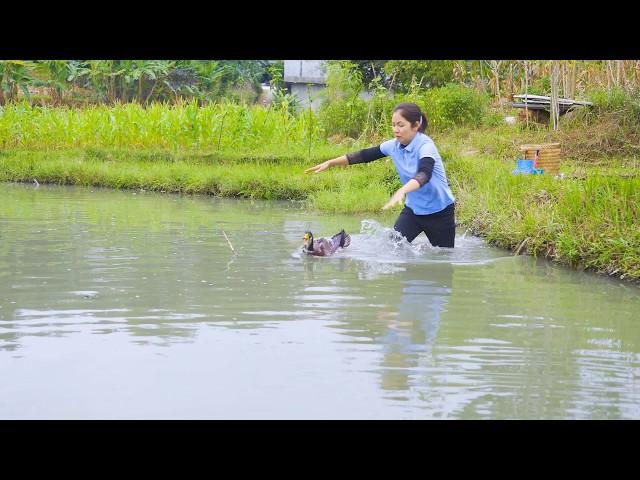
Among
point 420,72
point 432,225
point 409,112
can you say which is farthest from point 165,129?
point 409,112

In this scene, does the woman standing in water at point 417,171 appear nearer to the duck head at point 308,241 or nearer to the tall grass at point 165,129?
the duck head at point 308,241

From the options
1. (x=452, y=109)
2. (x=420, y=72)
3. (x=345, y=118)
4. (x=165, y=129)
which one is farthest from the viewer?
(x=420, y=72)

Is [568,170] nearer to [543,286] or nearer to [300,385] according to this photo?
[543,286]

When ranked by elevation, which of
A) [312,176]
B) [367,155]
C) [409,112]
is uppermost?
[409,112]

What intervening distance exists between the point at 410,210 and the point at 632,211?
184 centimetres

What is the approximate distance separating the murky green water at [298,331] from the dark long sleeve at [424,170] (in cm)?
77

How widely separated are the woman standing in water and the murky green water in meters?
0.23

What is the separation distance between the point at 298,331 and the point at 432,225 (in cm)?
296

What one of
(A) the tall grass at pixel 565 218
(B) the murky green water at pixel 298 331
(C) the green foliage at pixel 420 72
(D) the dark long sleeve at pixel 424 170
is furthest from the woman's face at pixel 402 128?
(C) the green foliage at pixel 420 72

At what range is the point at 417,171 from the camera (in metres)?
7.95

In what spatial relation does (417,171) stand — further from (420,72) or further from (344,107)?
(420,72)

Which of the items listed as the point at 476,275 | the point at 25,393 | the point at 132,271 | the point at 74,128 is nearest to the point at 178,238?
the point at 132,271

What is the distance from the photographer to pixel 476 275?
7898 millimetres

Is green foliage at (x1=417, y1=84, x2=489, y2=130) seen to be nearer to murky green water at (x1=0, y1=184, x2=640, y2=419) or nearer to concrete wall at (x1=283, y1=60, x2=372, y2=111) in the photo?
concrete wall at (x1=283, y1=60, x2=372, y2=111)
